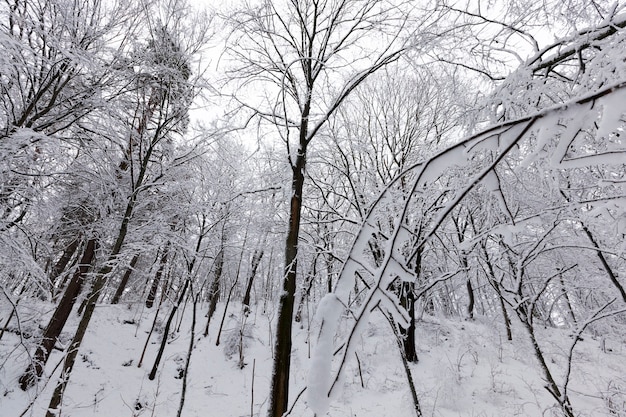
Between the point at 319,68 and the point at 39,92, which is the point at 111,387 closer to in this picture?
the point at 39,92

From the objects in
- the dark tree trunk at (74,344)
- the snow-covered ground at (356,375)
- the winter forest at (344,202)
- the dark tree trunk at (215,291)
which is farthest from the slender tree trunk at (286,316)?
the dark tree trunk at (215,291)

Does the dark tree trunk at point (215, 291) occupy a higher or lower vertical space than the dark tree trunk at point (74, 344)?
higher

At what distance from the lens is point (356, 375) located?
8117 millimetres

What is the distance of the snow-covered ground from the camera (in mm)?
5918

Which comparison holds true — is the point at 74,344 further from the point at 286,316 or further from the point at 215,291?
the point at 215,291

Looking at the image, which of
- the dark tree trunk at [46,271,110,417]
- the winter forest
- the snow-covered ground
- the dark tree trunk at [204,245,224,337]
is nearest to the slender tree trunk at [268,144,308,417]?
the winter forest

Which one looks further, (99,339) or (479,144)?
(99,339)

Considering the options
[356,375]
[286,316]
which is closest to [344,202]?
[356,375]

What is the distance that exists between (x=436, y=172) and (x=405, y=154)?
8.24 meters

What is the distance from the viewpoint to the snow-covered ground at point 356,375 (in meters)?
5.92

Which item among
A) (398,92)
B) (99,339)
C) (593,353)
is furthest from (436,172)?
(99,339)

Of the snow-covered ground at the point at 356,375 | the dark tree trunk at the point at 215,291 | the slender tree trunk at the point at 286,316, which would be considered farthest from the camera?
the dark tree trunk at the point at 215,291

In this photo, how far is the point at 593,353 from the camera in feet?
27.9

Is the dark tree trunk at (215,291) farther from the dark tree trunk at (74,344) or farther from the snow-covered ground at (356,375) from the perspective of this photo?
the dark tree trunk at (74,344)
